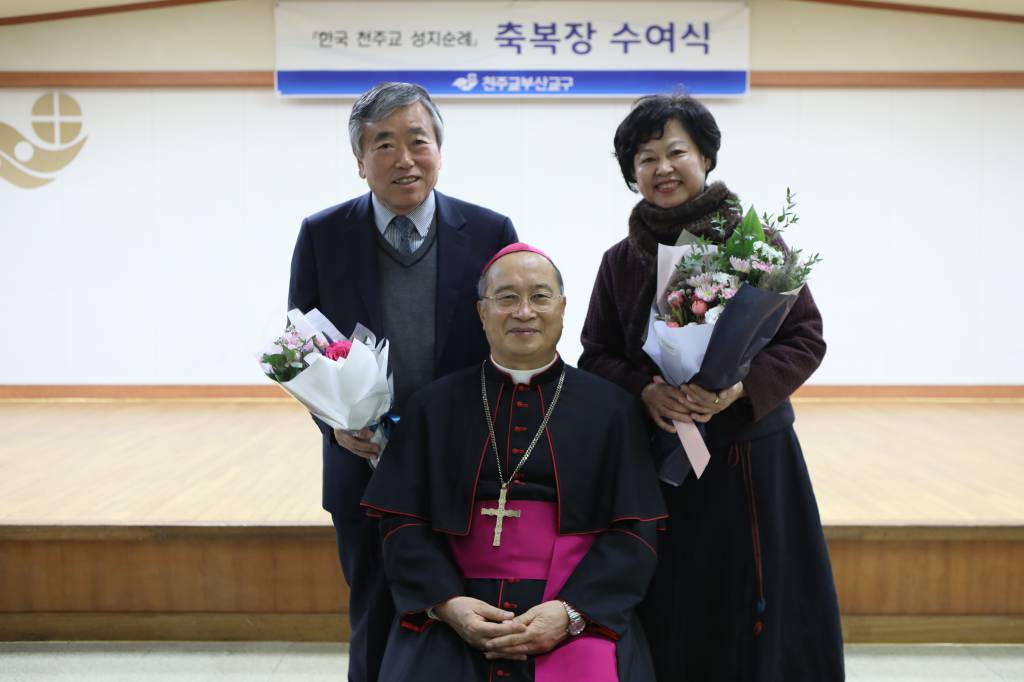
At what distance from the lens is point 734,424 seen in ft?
6.22

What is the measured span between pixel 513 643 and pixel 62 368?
5.98 meters

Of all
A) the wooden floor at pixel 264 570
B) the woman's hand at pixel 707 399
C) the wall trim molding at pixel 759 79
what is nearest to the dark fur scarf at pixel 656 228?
the woman's hand at pixel 707 399

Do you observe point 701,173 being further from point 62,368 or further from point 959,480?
point 62,368

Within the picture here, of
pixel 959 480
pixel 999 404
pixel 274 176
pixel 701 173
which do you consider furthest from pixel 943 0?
pixel 701 173

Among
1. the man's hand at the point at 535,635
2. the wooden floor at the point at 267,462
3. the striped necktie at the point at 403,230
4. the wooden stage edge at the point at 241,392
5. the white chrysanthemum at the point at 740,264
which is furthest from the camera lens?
the wooden stage edge at the point at 241,392

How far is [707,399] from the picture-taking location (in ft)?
5.75

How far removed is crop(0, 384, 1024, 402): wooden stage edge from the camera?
256 inches

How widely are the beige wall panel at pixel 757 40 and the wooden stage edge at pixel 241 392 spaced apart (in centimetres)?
238

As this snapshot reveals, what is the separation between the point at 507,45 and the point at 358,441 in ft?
16.3

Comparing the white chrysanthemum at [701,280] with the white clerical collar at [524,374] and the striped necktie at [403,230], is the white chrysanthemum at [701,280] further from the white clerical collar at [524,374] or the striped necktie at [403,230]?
the striped necktie at [403,230]

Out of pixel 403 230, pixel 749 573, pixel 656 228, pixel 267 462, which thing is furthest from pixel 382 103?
pixel 267 462

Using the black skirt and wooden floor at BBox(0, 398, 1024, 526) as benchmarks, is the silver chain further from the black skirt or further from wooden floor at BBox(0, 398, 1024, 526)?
wooden floor at BBox(0, 398, 1024, 526)

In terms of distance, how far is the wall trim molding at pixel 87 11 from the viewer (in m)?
6.32

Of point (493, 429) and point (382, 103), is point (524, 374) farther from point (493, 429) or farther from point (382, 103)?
point (382, 103)
